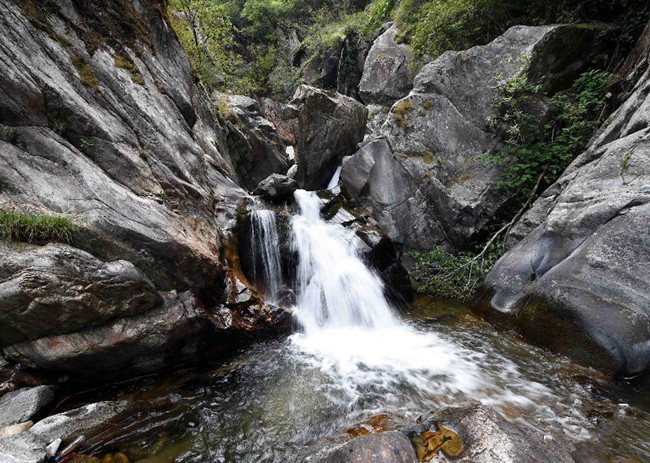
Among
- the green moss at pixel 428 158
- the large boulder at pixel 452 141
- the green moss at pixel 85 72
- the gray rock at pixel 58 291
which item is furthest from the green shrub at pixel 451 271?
the green moss at pixel 85 72

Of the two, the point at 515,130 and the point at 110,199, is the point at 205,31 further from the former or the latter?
the point at 515,130

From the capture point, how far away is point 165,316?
17.9 feet

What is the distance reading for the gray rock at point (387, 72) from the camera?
16391 millimetres

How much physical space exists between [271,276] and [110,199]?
4.33 metres

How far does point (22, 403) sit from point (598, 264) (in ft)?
29.6

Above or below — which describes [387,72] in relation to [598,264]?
above

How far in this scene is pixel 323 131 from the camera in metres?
14.3

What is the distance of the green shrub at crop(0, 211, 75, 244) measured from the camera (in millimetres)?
4389

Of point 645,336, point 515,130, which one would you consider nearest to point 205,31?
point 515,130

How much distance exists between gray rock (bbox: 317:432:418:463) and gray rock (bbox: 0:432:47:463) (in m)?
3.19

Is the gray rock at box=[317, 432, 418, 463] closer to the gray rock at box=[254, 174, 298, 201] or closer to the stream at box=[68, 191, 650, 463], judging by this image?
the stream at box=[68, 191, 650, 463]

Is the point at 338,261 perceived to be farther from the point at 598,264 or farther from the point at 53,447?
the point at 53,447

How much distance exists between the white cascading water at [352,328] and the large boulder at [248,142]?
19.3 ft

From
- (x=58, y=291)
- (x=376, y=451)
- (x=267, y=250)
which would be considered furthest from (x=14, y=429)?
(x=267, y=250)
